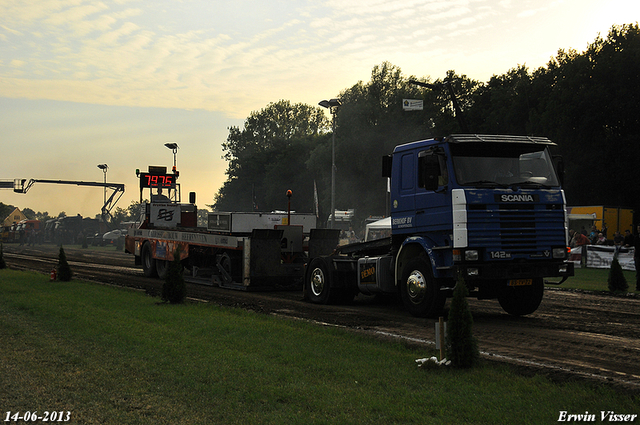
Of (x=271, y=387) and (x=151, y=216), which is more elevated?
(x=151, y=216)

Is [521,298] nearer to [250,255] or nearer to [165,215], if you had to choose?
[250,255]

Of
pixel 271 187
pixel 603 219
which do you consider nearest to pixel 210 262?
pixel 603 219

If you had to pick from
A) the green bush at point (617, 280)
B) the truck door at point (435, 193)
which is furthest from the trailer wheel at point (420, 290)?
the green bush at point (617, 280)

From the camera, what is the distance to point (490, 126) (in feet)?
191

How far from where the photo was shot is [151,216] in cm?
2345

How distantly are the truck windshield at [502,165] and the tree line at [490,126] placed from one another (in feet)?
58.3

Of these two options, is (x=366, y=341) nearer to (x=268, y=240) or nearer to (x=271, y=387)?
(x=271, y=387)

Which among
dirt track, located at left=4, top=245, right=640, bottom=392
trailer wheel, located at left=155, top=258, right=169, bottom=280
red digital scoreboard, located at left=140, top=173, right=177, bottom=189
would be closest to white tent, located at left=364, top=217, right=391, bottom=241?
red digital scoreboard, located at left=140, top=173, right=177, bottom=189

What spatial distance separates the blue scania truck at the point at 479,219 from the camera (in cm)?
1046

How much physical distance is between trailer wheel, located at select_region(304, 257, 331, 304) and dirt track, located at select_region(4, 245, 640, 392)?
11.6 inches

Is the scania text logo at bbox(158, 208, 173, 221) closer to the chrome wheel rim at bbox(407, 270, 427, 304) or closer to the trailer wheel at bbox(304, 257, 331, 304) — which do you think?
the trailer wheel at bbox(304, 257, 331, 304)

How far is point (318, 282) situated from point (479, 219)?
17.3ft

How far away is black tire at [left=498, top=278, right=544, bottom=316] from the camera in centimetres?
1184

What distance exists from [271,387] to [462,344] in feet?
7.58
